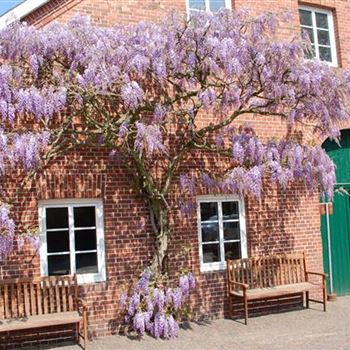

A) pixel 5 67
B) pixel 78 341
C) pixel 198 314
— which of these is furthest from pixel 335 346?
pixel 5 67

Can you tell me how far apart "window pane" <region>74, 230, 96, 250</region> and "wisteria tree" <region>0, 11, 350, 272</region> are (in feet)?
3.40

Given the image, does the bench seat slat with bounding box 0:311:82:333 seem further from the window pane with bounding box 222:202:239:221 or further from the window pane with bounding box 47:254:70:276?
the window pane with bounding box 222:202:239:221

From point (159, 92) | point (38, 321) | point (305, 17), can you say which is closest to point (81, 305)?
point (38, 321)

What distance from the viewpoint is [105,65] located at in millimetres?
7902

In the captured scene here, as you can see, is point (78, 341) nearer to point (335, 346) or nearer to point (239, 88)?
point (335, 346)

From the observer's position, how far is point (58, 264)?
886 centimetres

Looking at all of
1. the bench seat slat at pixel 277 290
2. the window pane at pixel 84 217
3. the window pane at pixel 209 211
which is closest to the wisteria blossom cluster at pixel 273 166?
the window pane at pixel 209 211

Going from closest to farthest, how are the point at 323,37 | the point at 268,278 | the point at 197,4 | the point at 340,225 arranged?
1. the point at 268,278
2. the point at 197,4
3. the point at 340,225
4. the point at 323,37

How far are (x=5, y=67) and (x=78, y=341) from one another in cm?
412

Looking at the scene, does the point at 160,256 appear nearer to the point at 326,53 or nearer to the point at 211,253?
the point at 211,253

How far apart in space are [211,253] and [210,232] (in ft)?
1.23

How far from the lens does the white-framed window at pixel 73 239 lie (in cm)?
879

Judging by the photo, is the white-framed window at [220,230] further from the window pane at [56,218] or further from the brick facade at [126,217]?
the window pane at [56,218]

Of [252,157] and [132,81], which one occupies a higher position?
[132,81]
